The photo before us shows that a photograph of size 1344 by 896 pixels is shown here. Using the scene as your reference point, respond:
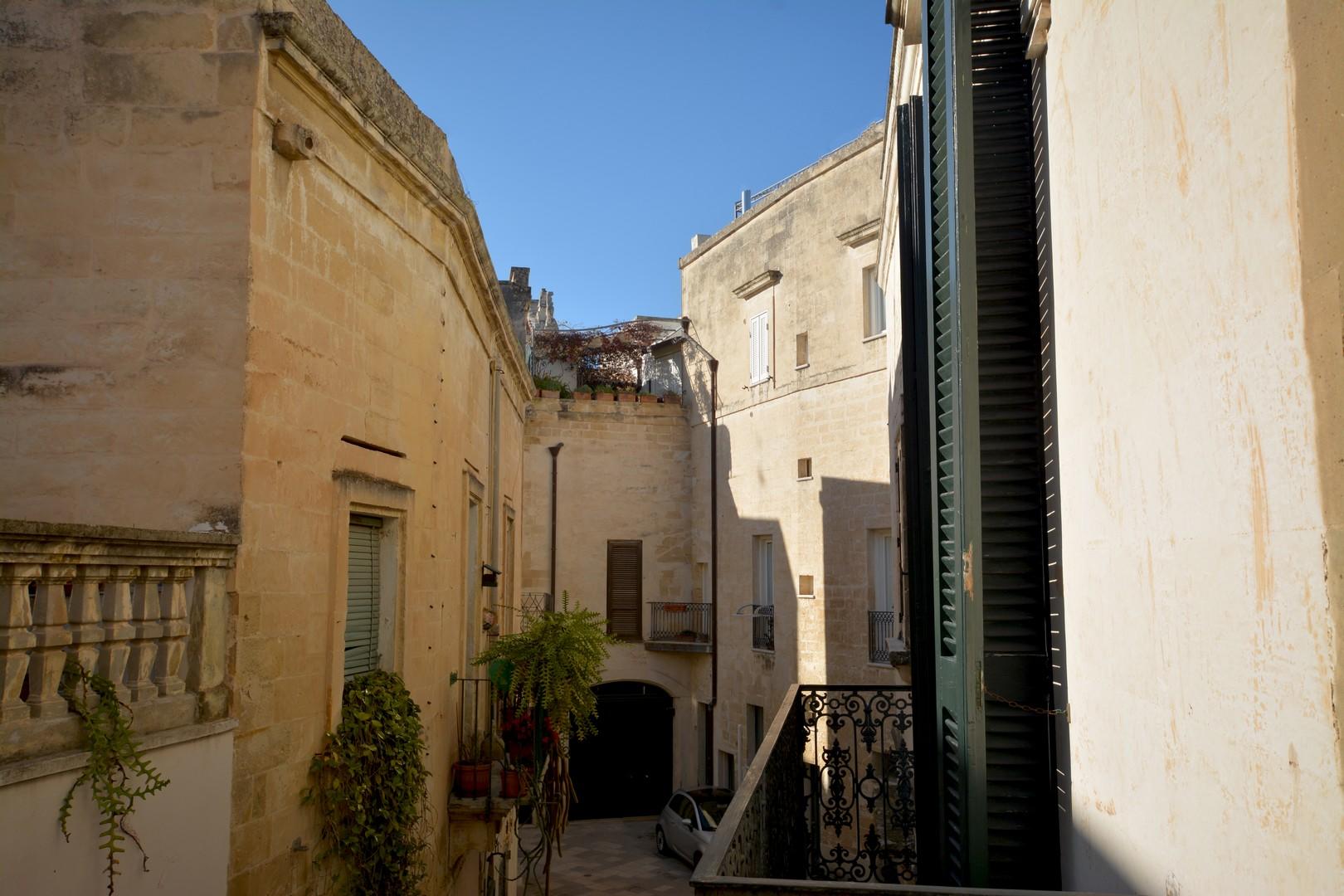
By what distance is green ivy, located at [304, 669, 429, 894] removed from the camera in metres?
6.26

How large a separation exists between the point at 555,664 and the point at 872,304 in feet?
31.1

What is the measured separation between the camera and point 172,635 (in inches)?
185

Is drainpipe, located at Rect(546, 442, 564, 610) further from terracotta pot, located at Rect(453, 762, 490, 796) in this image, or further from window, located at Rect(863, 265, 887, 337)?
terracotta pot, located at Rect(453, 762, 490, 796)

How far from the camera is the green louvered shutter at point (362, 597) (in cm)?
697

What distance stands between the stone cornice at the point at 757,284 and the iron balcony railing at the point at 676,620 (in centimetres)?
582

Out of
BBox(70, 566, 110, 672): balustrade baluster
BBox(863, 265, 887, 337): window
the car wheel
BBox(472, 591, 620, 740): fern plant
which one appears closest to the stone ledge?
BBox(70, 566, 110, 672): balustrade baluster

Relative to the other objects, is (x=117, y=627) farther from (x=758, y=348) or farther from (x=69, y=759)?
(x=758, y=348)

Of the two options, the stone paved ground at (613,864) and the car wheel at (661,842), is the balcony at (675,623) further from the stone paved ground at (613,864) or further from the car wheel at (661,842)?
the car wheel at (661,842)

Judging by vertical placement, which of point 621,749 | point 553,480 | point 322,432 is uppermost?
point 553,480

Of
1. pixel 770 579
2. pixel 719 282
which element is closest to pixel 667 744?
pixel 770 579

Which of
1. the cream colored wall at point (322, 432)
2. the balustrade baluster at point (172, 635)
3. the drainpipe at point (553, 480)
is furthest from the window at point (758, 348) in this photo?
the balustrade baluster at point (172, 635)

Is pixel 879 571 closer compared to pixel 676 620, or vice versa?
pixel 879 571

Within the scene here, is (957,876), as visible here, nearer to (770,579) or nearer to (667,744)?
(770,579)

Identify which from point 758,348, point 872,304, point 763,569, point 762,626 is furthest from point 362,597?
point 758,348
